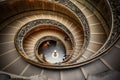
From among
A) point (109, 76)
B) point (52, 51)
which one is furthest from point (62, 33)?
point (109, 76)

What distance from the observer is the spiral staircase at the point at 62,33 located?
21.0ft

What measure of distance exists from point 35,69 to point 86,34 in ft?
16.9

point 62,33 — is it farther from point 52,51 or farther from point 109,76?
point 109,76

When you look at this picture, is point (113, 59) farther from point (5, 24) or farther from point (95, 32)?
point (5, 24)

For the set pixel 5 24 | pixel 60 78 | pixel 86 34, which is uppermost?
pixel 5 24

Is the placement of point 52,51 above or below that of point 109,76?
above

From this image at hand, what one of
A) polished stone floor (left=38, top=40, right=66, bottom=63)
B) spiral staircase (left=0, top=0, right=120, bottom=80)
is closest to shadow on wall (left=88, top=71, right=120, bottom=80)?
spiral staircase (left=0, top=0, right=120, bottom=80)

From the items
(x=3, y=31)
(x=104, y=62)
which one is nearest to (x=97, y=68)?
(x=104, y=62)

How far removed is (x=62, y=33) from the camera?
14.8 meters

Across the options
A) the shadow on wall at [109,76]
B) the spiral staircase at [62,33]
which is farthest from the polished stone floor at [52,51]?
the shadow on wall at [109,76]

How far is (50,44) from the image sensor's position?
17.5 m

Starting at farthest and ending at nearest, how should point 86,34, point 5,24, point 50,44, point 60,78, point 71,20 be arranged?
point 50,44 < point 71,20 < point 5,24 < point 86,34 < point 60,78

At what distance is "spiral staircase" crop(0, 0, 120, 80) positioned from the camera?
6.41 m

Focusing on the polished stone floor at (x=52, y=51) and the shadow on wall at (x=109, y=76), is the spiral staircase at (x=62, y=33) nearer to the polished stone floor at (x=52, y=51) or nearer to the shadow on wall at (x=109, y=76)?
the polished stone floor at (x=52, y=51)
